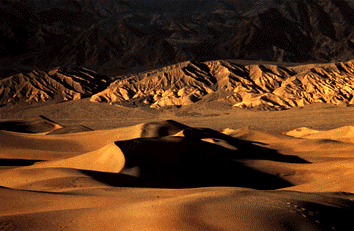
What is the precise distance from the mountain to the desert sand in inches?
2603

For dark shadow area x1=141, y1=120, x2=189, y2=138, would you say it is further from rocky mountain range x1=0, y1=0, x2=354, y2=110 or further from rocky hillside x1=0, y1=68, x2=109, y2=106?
rocky hillside x1=0, y1=68, x2=109, y2=106

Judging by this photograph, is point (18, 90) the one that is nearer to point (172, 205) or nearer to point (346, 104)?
point (346, 104)

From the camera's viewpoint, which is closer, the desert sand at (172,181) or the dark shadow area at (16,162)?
the desert sand at (172,181)

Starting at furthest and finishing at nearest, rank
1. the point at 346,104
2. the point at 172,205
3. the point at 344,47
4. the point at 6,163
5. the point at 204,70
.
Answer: the point at 344,47
the point at 204,70
the point at 346,104
the point at 6,163
the point at 172,205

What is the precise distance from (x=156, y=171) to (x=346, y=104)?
35516 mm

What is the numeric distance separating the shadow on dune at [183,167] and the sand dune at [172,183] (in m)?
0.04

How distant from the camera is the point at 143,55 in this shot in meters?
99.4

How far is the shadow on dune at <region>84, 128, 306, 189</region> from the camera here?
11.9 m

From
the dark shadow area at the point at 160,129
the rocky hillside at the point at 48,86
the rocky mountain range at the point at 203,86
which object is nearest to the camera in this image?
the dark shadow area at the point at 160,129

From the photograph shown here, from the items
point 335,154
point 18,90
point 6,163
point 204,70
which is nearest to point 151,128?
point 6,163

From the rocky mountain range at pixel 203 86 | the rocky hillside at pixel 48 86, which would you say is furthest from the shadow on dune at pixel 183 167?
the rocky hillside at pixel 48 86

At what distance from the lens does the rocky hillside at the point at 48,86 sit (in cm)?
5666

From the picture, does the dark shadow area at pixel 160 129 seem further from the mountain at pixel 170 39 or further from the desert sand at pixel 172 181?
the mountain at pixel 170 39

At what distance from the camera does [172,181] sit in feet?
39.5
